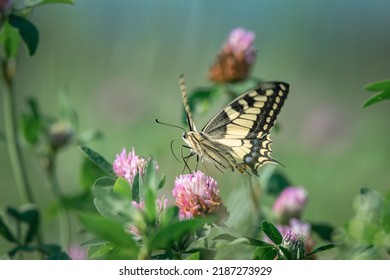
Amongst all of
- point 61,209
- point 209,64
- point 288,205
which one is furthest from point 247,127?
point 209,64

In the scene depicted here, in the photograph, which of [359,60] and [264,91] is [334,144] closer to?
[359,60]

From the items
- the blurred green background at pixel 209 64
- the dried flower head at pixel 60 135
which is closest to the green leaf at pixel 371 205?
the dried flower head at pixel 60 135

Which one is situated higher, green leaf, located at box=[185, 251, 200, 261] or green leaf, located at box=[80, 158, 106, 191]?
green leaf, located at box=[185, 251, 200, 261]

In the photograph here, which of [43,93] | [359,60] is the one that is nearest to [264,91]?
[43,93]

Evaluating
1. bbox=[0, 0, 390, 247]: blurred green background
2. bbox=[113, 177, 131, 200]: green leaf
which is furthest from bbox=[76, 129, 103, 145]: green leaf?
bbox=[113, 177, 131, 200]: green leaf

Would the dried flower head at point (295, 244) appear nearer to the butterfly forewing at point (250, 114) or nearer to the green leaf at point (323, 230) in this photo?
the butterfly forewing at point (250, 114)

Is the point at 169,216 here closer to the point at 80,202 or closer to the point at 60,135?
the point at 80,202

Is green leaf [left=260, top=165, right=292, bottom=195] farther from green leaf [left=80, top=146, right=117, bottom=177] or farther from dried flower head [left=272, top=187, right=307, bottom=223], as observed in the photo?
green leaf [left=80, top=146, right=117, bottom=177]
